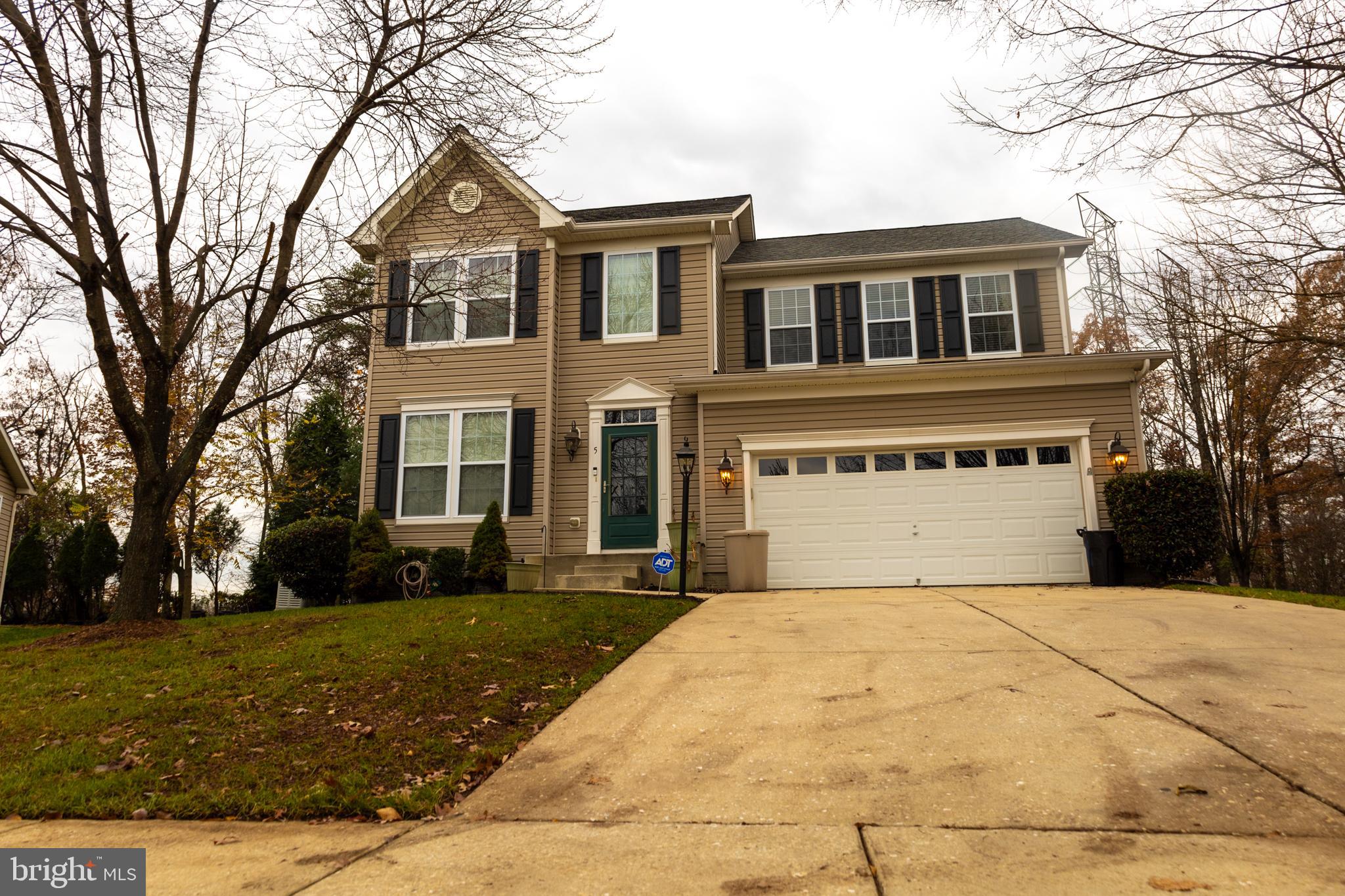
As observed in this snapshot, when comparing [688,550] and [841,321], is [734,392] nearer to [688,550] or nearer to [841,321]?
[688,550]

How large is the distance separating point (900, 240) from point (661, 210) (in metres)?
4.55

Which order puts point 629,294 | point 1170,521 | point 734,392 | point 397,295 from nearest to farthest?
point 1170,521, point 734,392, point 629,294, point 397,295

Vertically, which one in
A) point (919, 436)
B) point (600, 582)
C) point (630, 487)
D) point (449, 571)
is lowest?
point (600, 582)

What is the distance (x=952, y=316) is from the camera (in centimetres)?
1360

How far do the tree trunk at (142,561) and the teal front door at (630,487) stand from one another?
6.21 metres

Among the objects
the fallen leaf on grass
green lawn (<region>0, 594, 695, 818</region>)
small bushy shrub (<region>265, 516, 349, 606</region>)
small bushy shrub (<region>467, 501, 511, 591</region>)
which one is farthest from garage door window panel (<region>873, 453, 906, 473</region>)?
the fallen leaf on grass

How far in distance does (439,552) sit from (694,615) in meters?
5.37

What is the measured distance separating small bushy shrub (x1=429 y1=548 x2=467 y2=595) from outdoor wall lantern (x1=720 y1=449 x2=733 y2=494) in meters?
4.24

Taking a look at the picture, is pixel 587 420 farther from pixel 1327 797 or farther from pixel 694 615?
pixel 1327 797

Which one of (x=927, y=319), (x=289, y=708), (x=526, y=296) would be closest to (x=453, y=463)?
(x=526, y=296)

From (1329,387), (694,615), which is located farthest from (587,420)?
(1329,387)

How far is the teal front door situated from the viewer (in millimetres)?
12586

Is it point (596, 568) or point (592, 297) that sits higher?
point (592, 297)

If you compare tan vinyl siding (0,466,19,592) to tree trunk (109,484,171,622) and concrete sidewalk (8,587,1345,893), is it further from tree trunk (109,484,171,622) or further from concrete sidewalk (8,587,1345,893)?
concrete sidewalk (8,587,1345,893)
